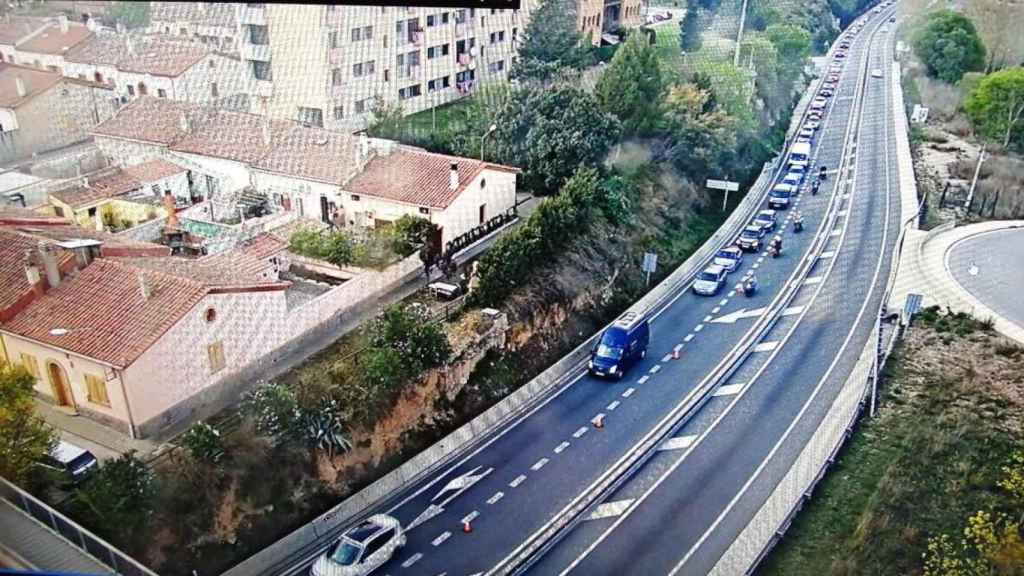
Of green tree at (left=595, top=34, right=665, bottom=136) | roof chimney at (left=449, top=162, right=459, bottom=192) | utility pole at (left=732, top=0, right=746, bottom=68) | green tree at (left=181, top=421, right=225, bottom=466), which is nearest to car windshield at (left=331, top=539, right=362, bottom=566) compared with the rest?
green tree at (left=181, top=421, right=225, bottom=466)

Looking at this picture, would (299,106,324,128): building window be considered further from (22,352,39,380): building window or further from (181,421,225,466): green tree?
(181,421,225,466): green tree

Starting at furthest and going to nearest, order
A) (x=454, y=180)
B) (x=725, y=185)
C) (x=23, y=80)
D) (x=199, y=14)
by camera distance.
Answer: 1. (x=725, y=185)
2. (x=199, y=14)
3. (x=454, y=180)
4. (x=23, y=80)

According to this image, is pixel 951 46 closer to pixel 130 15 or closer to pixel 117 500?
pixel 130 15

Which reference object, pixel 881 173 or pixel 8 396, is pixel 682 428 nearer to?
pixel 8 396

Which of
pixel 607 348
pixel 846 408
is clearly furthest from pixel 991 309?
pixel 607 348

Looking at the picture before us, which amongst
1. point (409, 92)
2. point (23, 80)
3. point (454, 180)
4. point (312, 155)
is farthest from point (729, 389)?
point (23, 80)

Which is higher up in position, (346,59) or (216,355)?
(346,59)
